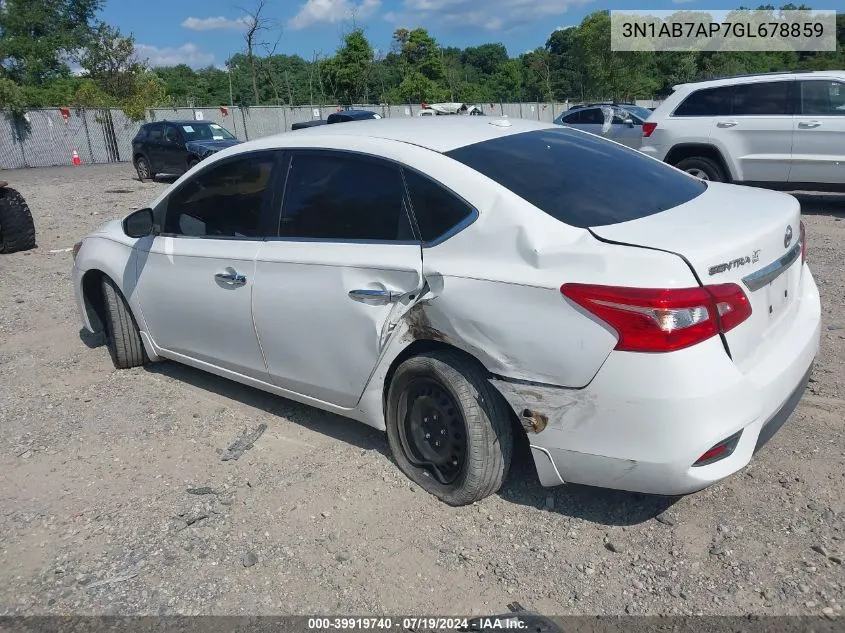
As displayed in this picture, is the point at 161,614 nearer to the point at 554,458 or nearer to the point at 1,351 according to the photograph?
the point at 554,458

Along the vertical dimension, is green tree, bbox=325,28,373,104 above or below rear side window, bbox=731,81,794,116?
above

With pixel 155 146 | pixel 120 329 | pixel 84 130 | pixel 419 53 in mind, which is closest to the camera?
pixel 120 329

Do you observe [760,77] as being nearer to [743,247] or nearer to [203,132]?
[743,247]

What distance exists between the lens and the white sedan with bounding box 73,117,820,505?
2.52 m

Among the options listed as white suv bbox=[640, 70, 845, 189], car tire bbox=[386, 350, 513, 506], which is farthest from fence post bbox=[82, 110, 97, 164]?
car tire bbox=[386, 350, 513, 506]

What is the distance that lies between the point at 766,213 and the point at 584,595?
174cm

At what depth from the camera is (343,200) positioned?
3.46 m

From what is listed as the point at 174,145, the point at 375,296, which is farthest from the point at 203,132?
the point at 375,296

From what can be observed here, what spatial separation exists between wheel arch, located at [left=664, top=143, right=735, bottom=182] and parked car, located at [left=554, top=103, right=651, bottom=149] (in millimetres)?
6784

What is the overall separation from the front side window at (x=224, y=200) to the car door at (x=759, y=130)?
772cm

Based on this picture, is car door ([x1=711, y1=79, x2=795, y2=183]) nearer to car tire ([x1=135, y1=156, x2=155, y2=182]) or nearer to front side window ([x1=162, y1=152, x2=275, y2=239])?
front side window ([x1=162, y1=152, x2=275, y2=239])

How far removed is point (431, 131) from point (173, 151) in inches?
677

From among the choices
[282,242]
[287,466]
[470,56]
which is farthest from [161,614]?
[470,56]

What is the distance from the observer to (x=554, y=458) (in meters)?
2.78
